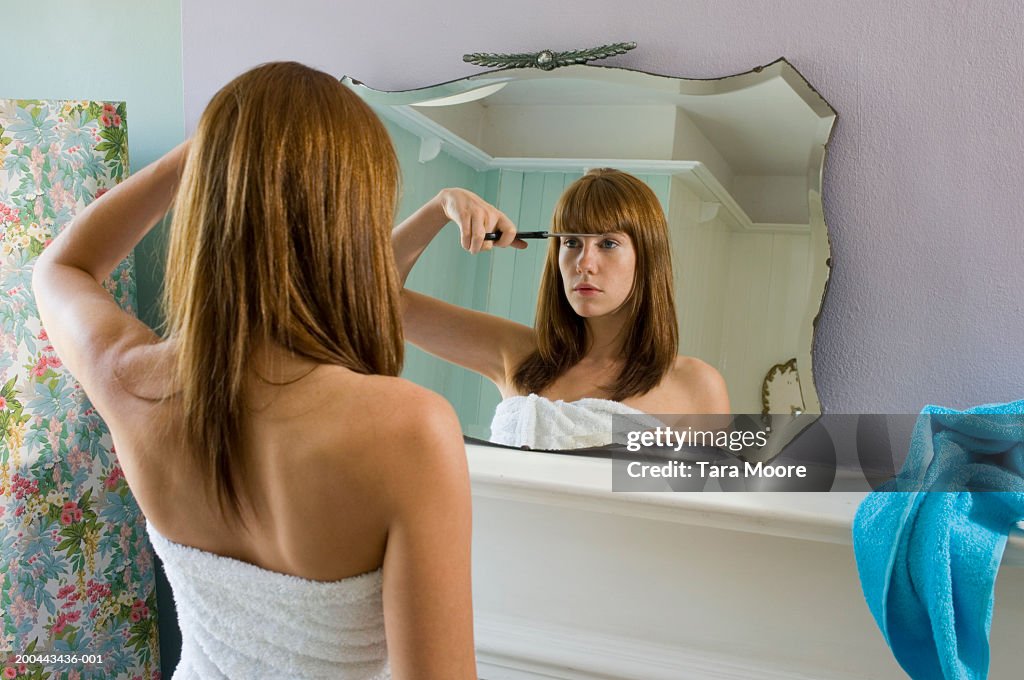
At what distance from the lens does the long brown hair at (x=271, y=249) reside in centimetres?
74

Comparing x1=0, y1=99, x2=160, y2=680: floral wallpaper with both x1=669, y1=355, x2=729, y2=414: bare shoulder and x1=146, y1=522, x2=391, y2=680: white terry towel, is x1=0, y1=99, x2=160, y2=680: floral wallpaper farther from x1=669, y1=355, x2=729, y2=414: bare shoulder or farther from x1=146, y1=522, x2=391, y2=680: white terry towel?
x1=669, y1=355, x2=729, y2=414: bare shoulder

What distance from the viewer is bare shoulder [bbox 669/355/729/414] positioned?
134 cm

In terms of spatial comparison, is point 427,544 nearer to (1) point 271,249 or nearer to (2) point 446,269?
(1) point 271,249

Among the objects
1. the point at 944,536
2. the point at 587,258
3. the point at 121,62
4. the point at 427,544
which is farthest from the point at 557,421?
the point at 121,62

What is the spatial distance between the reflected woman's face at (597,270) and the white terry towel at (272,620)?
70 cm

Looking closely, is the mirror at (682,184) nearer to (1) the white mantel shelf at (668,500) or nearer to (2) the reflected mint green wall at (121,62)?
(1) the white mantel shelf at (668,500)

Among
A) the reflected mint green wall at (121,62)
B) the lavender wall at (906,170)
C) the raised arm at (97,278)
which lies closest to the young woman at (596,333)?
A: the lavender wall at (906,170)

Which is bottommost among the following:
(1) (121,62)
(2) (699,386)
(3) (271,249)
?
(2) (699,386)

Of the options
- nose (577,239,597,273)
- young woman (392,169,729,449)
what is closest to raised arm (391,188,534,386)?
young woman (392,169,729,449)

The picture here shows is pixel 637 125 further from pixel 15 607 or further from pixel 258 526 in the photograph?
pixel 15 607

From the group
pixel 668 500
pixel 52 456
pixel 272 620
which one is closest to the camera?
pixel 272 620

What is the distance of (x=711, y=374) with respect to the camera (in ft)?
4.43

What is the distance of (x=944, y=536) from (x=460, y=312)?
2.61ft

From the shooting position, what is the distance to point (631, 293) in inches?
54.3
